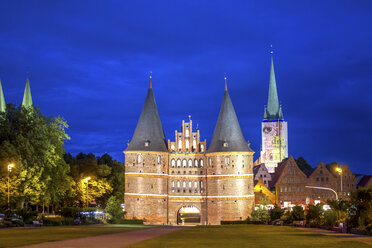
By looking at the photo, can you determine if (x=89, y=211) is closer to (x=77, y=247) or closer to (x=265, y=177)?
(x=77, y=247)

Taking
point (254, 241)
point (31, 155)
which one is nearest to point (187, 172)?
point (31, 155)

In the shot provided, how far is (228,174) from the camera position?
101125 mm

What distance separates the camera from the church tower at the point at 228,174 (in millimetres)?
99750

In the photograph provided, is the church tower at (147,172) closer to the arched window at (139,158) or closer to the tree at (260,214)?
the arched window at (139,158)

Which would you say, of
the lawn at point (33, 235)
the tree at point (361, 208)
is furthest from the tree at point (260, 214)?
the lawn at point (33, 235)

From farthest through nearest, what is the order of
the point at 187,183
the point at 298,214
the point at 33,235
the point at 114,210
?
the point at 187,183 → the point at 114,210 → the point at 298,214 → the point at 33,235

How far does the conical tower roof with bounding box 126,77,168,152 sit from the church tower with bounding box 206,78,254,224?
10265 millimetres

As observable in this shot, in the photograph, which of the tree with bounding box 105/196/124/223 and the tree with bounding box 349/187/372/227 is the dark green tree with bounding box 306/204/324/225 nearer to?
the tree with bounding box 349/187/372/227

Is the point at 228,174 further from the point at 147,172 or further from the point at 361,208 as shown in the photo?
the point at 361,208

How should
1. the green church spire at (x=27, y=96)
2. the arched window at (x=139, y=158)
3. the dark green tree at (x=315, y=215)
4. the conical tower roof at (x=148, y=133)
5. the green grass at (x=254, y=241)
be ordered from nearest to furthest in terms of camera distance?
the green grass at (x=254, y=241), the dark green tree at (x=315, y=215), the arched window at (x=139, y=158), the conical tower roof at (x=148, y=133), the green church spire at (x=27, y=96)

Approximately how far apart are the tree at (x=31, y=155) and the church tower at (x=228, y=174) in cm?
3552

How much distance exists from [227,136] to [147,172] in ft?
56.7

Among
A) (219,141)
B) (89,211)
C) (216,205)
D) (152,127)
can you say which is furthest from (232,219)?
(89,211)

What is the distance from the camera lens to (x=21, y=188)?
62.6 meters
